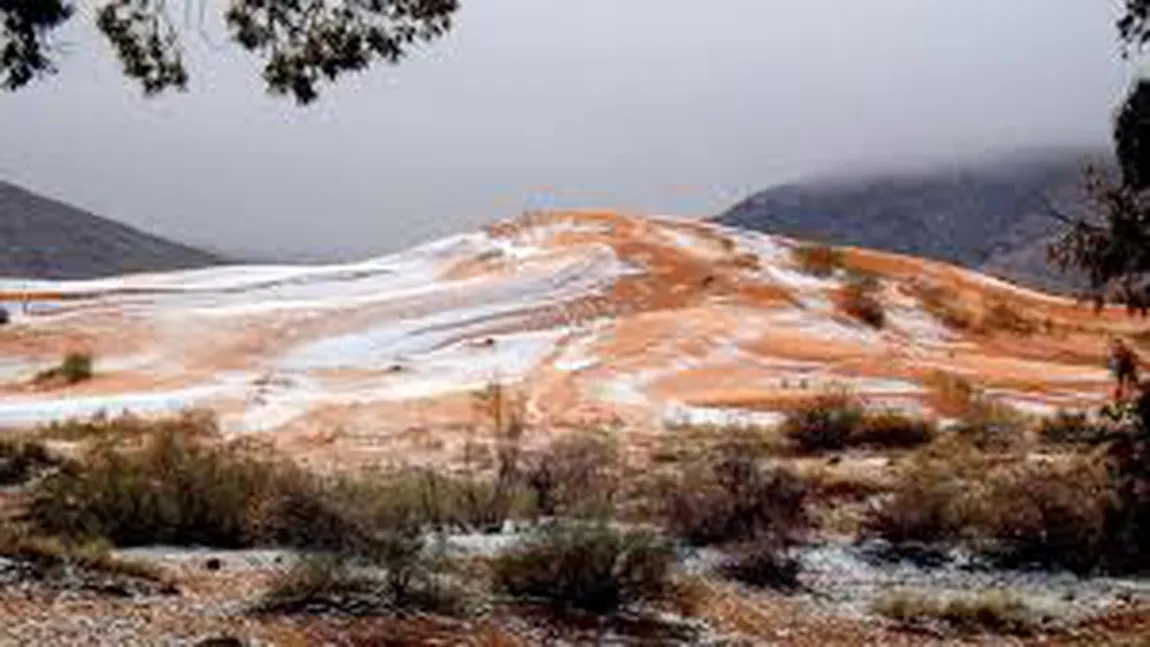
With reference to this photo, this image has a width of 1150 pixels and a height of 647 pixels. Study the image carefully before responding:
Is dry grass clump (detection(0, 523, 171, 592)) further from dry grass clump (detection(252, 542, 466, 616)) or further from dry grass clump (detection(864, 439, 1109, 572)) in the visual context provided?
dry grass clump (detection(864, 439, 1109, 572))

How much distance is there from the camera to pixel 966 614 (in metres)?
17.8

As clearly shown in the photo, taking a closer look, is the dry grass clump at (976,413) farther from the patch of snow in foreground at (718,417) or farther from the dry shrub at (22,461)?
the dry shrub at (22,461)

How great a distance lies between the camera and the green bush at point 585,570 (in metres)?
16.5

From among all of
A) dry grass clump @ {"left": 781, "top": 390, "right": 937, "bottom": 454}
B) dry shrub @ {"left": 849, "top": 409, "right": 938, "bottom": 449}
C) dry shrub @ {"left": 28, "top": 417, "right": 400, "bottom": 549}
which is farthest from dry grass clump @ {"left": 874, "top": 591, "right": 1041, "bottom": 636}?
dry shrub @ {"left": 849, "top": 409, "right": 938, "bottom": 449}

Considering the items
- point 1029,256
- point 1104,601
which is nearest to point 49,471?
point 1104,601

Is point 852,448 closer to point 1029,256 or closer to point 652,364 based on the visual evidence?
point 652,364

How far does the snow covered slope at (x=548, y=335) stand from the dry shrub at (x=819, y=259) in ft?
1.29

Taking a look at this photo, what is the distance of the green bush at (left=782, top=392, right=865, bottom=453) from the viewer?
32.4 m

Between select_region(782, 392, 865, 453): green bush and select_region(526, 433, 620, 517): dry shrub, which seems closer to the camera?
select_region(526, 433, 620, 517): dry shrub

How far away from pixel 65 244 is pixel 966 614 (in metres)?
151

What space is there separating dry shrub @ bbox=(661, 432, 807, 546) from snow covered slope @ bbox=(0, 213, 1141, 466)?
11961 mm

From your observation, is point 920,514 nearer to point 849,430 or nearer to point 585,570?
point 585,570

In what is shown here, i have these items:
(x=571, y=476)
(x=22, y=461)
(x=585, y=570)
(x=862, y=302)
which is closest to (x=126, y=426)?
(x=22, y=461)

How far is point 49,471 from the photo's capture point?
25.2 meters
